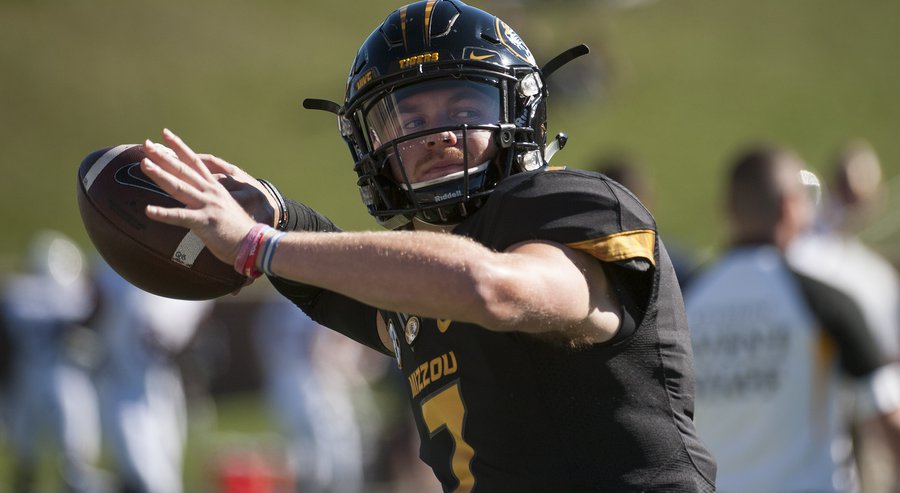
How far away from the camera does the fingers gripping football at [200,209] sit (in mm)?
2285

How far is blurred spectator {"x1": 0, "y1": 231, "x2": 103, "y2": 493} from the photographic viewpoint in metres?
10.5

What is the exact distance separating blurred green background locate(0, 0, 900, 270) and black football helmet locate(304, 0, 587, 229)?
22.2m

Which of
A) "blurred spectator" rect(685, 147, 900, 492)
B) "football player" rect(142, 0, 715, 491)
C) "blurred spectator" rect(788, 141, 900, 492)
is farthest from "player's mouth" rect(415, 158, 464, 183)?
"blurred spectator" rect(788, 141, 900, 492)

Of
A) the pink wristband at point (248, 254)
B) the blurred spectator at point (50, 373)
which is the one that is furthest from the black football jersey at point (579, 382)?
the blurred spectator at point (50, 373)

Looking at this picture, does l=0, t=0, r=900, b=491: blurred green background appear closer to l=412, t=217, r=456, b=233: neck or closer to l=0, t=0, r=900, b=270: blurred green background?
l=0, t=0, r=900, b=270: blurred green background

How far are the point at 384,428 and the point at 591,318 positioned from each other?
1034 cm

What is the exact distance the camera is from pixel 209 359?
12258mm

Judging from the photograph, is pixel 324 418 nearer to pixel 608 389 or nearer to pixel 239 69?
pixel 608 389

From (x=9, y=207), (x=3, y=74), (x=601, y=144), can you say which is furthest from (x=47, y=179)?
(x=601, y=144)

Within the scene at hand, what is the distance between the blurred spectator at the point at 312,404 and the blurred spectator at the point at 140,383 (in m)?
1.24

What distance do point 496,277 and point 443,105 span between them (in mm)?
774

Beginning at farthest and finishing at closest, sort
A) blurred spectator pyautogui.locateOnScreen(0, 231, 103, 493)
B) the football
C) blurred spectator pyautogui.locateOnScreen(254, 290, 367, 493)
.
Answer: blurred spectator pyautogui.locateOnScreen(254, 290, 367, 493), blurred spectator pyautogui.locateOnScreen(0, 231, 103, 493), the football

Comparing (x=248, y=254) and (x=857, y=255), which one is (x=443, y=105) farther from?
(x=857, y=255)

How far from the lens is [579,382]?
2410 millimetres
